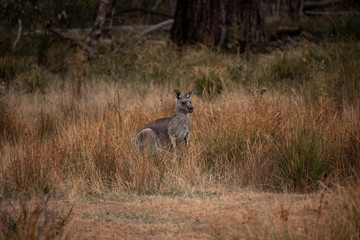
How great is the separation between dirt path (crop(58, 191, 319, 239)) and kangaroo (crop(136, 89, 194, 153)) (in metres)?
1.17

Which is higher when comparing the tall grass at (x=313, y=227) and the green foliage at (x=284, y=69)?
the green foliage at (x=284, y=69)

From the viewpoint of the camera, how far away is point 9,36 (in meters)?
15.7

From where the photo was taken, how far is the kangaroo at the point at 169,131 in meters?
7.07

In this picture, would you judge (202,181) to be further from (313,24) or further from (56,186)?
(313,24)

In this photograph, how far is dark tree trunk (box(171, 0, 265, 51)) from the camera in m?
14.1

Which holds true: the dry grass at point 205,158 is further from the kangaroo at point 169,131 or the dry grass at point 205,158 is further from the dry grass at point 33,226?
the dry grass at point 33,226

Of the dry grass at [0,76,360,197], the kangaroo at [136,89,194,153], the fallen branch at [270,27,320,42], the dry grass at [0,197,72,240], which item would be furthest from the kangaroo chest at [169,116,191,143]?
the fallen branch at [270,27,320,42]

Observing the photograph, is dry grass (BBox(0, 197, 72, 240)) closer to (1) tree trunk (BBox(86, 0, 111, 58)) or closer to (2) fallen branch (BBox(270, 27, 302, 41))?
(1) tree trunk (BBox(86, 0, 111, 58))

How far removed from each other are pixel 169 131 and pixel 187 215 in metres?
1.95

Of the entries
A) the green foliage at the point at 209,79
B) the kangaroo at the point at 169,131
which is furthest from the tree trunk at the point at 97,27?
the kangaroo at the point at 169,131

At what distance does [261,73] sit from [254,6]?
132 inches

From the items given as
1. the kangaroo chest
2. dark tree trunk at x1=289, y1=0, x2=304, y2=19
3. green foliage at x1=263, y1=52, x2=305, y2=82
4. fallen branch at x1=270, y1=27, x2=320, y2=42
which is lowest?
the kangaroo chest

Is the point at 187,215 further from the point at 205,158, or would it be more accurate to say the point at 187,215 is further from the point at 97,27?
the point at 97,27

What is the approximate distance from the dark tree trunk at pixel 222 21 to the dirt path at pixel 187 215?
8.54 m
